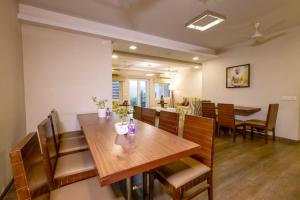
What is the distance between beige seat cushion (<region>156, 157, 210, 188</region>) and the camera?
128cm

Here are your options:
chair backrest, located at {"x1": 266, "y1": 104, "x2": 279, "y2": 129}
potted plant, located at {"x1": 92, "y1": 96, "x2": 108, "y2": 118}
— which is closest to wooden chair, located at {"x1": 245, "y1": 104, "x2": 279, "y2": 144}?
chair backrest, located at {"x1": 266, "y1": 104, "x2": 279, "y2": 129}

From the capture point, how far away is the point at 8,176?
1.89 meters

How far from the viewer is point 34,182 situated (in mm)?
866

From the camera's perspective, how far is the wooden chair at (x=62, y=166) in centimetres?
118

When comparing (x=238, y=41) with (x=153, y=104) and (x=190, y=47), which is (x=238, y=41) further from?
(x=153, y=104)

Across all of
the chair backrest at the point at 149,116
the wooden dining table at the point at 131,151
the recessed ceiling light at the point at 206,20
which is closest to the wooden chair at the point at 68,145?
the wooden dining table at the point at 131,151

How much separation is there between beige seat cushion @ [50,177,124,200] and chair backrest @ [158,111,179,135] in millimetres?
1024

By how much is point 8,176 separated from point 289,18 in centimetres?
529

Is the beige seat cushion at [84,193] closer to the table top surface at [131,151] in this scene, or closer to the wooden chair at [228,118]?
the table top surface at [131,151]

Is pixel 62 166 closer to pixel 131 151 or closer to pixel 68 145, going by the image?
pixel 68 145

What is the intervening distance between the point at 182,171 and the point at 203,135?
1.37 feet

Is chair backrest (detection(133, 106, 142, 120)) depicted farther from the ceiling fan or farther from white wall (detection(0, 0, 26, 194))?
the ceiling fan

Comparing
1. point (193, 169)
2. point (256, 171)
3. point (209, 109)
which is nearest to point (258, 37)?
point (209, 109)

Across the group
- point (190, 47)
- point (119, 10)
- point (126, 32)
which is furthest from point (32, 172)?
point (190, 47)
